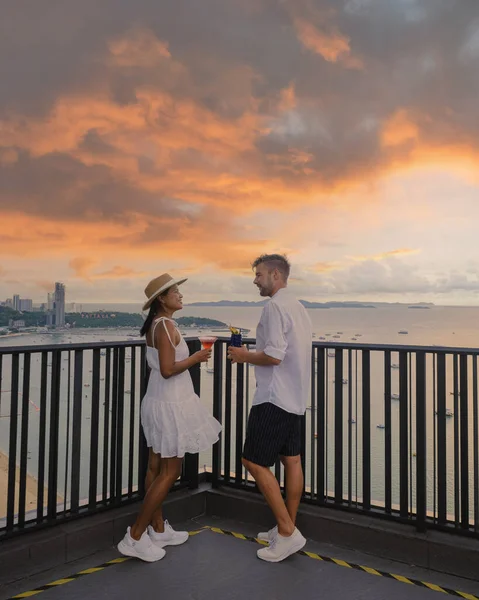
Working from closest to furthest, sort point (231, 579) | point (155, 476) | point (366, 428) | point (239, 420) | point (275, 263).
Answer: point (231, 579), point (275, 263), point (155, 476), point (366, 428), point (239, 420)

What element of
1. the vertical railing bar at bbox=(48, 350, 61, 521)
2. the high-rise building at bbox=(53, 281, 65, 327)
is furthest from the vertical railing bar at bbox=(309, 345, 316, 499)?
the high-rise building at bbox=(53, 281, 65, 327)

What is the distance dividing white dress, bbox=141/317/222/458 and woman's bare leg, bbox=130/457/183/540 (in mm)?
107

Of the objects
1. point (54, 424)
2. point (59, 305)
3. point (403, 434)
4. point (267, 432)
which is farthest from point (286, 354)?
point (59, 305)

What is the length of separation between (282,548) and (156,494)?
2.59 ft

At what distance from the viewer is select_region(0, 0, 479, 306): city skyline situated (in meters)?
10.5

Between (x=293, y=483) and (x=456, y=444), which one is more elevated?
(x=456, y=444)

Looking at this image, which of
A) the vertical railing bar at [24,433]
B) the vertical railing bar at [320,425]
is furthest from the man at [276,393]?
the vertical railing bar at [24,433]

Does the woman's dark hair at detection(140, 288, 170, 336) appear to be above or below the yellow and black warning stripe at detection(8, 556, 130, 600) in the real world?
above

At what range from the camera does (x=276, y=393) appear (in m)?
2.66

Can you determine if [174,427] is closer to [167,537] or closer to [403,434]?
[167,537]

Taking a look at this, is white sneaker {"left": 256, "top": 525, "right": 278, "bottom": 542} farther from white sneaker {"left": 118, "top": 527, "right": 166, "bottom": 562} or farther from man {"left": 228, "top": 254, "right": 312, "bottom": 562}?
white sneaker {"left": 118, "top": 527, "right": 166, "bottom": 562}

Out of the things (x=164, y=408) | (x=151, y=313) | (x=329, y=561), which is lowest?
(x=329, y=561)

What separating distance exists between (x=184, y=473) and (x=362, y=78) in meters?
18.6

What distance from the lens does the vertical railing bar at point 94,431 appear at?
2.91 meters
